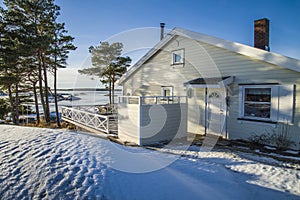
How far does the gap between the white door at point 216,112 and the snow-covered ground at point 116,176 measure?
2.97 metres

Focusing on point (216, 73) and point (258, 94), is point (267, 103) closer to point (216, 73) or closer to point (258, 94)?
point (258, 94)

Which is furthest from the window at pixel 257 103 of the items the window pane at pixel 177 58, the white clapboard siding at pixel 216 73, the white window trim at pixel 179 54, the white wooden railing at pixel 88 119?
the white wooden railing at pixel 88 119

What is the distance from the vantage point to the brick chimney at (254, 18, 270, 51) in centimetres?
765

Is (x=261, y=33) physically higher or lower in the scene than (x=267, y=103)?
higher

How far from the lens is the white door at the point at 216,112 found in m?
7.64

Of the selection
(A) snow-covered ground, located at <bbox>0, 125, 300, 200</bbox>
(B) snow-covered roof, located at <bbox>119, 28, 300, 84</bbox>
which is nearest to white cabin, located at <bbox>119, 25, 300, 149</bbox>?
(B) snow-covered roof, located at <bbox>119, 28, 300, 84</bbox>

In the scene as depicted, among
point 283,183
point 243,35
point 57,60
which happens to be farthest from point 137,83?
point 57,60

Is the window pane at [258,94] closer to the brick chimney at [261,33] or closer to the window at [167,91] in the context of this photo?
the brick chimney at [261,33]

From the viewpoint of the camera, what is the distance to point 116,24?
11.5 meters

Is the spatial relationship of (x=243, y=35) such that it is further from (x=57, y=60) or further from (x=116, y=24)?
(x=57, y=60)

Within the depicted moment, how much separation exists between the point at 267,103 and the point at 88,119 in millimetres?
9076

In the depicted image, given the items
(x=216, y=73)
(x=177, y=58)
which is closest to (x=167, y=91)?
(x=177, y=58)

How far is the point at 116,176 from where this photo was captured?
3301 mm

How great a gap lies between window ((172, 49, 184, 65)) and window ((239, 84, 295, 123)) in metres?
3.34
